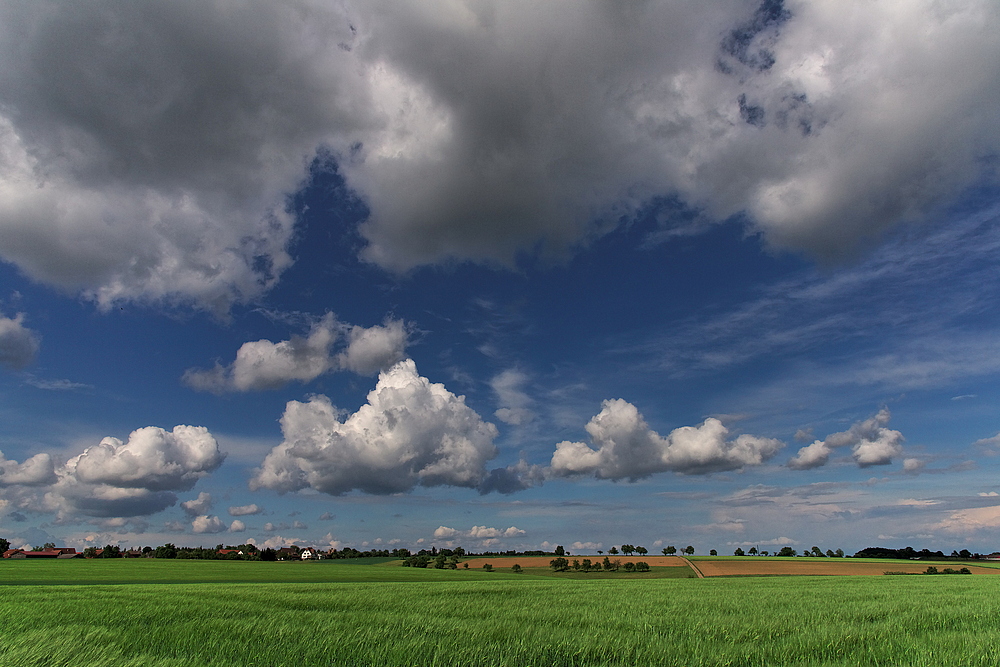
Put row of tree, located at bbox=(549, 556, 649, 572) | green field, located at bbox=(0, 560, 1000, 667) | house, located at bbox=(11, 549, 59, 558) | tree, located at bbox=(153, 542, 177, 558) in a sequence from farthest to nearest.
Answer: house, located at bbox=(11, 549, 59, 558) → tree, located at bbox=(153, 542, 177, 558) → row of tree, located at bbox=(549, 556, 649, 572) → green field, located at bbox=(0, 560, 1000, 667)

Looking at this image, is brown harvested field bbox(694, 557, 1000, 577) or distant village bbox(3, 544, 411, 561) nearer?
brown harvested field bbox(694, 557, 1000, 577)

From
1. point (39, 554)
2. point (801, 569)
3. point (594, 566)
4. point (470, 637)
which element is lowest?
point (39, 554)

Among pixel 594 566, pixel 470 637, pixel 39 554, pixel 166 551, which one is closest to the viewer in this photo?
pixel 470 637

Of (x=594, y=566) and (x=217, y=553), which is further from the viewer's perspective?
(x=217, y=553)

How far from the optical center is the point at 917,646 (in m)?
9.90

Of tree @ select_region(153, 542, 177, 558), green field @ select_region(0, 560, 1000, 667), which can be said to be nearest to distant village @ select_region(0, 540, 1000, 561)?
tree @ select_region(153, 542, 177, 558)

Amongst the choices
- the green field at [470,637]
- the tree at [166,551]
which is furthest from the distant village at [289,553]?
the green field at [470,637]

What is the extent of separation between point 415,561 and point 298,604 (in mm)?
A: 122041

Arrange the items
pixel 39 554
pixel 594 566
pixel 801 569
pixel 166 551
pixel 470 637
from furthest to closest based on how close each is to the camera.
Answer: pixel 39 554, pixel 166 551, pixel 594 566, pixel 801 569, pixel 470 637

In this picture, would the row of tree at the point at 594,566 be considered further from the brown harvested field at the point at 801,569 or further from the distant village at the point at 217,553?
the distant village at the point at 217,553

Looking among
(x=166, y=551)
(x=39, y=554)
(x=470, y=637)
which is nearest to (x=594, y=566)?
(x=470, y=637)

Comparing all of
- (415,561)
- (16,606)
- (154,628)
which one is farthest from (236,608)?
(415,561)

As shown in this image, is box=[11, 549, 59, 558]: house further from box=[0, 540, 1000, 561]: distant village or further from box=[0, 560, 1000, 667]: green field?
box=[0, 560, 1000, 667]: green field

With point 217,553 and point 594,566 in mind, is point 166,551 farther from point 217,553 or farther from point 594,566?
point 594,566
